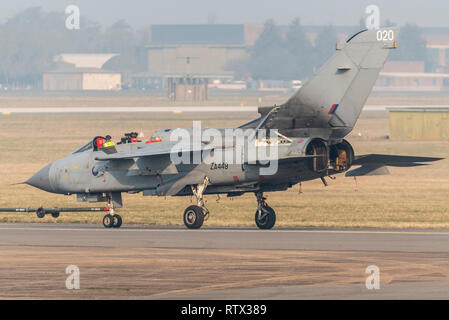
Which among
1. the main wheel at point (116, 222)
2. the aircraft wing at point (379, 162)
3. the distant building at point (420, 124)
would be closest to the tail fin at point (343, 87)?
the aircraft wing at point (379, 162)

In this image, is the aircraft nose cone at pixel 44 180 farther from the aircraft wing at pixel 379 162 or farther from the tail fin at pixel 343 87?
the aircraft wing at pixel 379 162

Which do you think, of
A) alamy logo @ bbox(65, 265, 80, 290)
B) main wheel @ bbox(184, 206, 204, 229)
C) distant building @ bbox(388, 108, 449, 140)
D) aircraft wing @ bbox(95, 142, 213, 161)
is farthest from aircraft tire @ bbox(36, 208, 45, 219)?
distant building @ bbox(388, 108, 449, 140)

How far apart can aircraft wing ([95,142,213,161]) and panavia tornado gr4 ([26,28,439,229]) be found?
3 centimetres

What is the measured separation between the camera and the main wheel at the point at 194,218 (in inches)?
1081

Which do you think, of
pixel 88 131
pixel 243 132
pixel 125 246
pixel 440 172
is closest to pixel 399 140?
pixel 440 172

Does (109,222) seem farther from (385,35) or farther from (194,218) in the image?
(385,35)

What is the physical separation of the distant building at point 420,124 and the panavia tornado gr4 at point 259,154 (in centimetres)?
3897

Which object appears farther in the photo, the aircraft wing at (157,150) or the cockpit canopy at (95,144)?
the cockpit canopy at (95,144)

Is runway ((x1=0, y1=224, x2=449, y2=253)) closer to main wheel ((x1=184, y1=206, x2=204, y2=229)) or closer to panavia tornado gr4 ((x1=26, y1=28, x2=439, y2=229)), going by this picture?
main wheel ((x1=184, y1=206, x2=204, y2=229))
